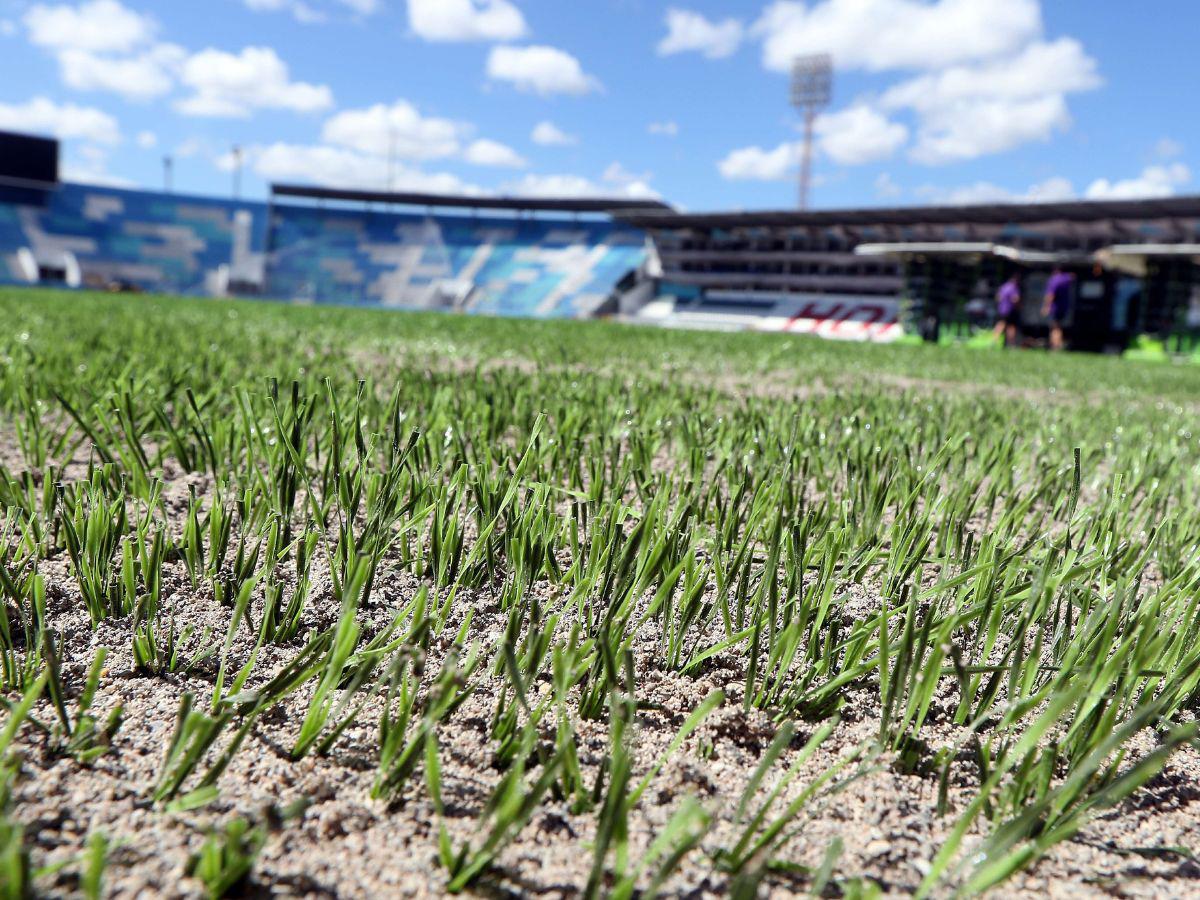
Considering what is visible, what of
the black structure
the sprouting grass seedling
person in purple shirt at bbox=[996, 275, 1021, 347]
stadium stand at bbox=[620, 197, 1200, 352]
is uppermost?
the black structure

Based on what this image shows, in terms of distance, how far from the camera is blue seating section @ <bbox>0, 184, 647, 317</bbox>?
4712 cm

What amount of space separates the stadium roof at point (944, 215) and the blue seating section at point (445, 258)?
29.0 feet

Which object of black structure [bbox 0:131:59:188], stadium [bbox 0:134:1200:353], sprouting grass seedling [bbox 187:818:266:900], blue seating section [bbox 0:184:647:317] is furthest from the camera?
blue seating section [bbox 0:184:647:317]

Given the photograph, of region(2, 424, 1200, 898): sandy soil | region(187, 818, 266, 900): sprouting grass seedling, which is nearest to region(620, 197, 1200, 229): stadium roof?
region(2, 424, 1200, 898): sandy soil

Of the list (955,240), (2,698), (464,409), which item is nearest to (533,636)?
(2,698)

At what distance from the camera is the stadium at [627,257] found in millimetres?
23000

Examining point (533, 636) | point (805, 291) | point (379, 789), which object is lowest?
point (379, 789)

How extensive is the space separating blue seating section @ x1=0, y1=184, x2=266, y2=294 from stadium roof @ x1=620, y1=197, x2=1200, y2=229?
27605mm

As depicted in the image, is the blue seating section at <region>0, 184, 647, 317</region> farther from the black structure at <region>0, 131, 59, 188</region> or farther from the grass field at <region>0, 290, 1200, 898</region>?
the grass field at <region>0, 290, 1200, 898</region>

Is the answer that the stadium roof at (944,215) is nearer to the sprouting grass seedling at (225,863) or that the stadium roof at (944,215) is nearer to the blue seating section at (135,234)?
the blue seating section at (135,234)

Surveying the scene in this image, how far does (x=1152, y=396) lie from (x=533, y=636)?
698cm

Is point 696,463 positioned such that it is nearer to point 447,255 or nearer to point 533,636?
point 533,636

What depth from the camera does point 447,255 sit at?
51.2 meters

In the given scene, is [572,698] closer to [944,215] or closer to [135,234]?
[944,215]
